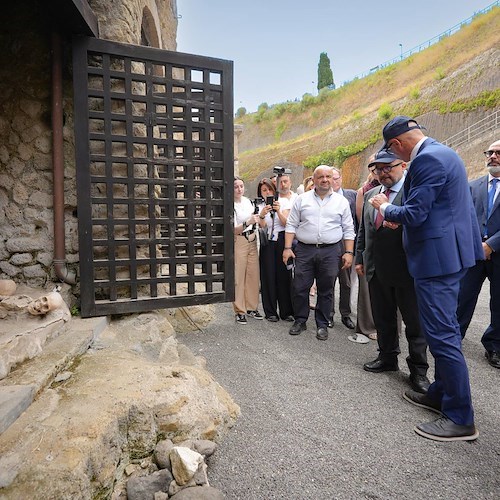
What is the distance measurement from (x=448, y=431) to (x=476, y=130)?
1905 centimetres

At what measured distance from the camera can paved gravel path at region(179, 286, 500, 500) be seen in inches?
78.4

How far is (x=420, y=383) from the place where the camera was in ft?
9.77

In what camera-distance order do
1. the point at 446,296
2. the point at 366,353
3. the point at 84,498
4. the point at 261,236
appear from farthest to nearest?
the point at 261,236 < the point at 366,353 < the point at 446,296 < the point at 84,498

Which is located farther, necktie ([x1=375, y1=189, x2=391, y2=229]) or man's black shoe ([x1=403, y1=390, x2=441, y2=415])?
necktie ([x1=375, y1=189, x2=391, y2=229])

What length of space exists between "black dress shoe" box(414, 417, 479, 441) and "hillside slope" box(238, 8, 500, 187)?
63.6ft

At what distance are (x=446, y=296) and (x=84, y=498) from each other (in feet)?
7.46

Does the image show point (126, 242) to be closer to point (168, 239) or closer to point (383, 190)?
point (168, 239)

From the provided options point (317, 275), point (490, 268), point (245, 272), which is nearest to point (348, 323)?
point (317, 275)

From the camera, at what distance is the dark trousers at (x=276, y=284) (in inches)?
200

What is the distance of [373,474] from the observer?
2.07 metres

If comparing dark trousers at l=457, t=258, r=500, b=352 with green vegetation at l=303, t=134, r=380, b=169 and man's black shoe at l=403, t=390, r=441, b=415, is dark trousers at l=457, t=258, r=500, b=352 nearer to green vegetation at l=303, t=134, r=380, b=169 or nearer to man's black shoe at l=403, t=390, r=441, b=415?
man's black shoe at l=403, t=390, r=441, b=415

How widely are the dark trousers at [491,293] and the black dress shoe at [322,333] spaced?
1.38 m

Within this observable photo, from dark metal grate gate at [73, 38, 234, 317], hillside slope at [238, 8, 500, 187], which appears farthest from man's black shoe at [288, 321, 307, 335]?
hillside slope at [238, 8, 500, 187]

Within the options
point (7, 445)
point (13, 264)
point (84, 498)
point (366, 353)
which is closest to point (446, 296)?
point (366, 353)
